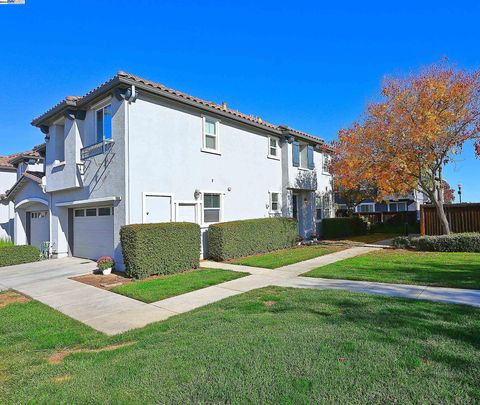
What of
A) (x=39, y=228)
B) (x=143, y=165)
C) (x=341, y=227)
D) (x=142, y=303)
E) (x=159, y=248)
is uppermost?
(x=143, y=165)

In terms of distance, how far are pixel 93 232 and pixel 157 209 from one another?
369 cm

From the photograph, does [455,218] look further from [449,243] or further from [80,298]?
[80,298]

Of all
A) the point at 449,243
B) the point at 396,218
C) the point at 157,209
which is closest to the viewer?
the point at 157,209

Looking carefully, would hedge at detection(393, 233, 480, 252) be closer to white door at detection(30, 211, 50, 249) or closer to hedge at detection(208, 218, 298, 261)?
hedge at detection(208, 218, 298, 261)

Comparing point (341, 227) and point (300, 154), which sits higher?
point (300, 154)

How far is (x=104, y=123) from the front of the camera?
1202cm

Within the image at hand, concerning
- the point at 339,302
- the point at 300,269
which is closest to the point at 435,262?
the point at 300,269

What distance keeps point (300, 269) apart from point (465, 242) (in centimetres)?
746

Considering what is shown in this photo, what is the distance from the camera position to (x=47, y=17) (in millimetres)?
9891

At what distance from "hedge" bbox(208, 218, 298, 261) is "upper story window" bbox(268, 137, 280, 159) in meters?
3.73

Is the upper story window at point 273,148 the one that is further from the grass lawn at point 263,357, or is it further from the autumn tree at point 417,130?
the grass lawn at point 263,357

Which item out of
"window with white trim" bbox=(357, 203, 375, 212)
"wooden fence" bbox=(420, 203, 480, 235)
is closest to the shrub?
"wooden fence" bbox=(420, 203, 480, 235)

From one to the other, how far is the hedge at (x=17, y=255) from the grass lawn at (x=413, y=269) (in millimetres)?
12235

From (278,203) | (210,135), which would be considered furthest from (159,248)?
(278,203)
